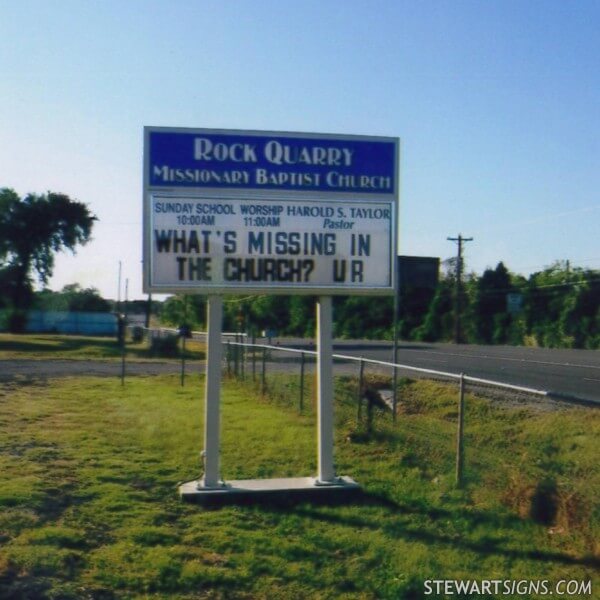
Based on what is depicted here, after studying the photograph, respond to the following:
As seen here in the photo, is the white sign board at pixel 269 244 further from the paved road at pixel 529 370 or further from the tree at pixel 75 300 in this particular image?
the tree at pixel 75 300

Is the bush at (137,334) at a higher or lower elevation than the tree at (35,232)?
lower

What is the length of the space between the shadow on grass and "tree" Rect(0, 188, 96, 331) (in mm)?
54136

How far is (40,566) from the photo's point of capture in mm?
6789

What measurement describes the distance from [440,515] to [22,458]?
5419 millimetres

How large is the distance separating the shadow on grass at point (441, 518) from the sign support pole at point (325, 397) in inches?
19.2

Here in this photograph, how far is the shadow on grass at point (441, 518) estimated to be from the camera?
7.20 meters

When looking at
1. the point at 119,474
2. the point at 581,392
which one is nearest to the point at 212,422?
the point at 119,474

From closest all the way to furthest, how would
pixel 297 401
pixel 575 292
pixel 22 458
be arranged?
pixel 22 458 → pixel 297 401 → pixel 575 292

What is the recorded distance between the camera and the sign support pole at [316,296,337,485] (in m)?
9.52

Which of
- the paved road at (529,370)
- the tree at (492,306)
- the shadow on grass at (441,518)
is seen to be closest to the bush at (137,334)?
Answer: the paved road at (529,370)

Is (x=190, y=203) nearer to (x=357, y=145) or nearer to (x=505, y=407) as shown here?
(x=357, y=145)

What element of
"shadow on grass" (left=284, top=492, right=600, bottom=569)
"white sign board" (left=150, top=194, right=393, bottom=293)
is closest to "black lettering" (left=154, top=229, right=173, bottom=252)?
"white sign board" (left=150, top=194, right=393, bottom=293)

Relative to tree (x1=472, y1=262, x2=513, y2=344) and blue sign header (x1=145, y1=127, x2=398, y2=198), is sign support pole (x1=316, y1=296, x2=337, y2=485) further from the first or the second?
tree (x1=472, y1=262, x2=513, y2=344)

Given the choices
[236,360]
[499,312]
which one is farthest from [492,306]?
[236,360]
